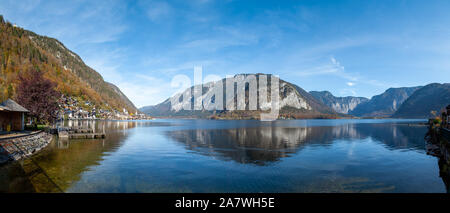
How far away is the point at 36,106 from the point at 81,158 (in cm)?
3484

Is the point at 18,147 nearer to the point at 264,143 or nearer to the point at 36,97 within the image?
the point at 36,97

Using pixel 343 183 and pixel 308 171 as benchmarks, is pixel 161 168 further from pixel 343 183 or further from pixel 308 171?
pixel 343 183

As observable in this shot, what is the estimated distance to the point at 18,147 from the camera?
31359 mm

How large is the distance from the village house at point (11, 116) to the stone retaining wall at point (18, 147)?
5991 millimetres

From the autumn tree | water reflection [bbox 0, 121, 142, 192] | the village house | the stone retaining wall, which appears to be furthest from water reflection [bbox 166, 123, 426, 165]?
the autumn tree

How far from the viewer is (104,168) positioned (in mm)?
27438

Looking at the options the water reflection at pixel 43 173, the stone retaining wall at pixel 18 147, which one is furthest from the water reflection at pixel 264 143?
the stone retaining wall at pixel 18 147

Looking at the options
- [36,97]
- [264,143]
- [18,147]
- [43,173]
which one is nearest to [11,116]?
[36,97]

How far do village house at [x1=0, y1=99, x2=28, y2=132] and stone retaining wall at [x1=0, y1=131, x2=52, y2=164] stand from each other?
5.99m

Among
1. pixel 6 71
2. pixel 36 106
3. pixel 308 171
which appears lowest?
pixel 308 171

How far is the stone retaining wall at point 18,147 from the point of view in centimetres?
2745

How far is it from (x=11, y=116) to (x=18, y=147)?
1676cm

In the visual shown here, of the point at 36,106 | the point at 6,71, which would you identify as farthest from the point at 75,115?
the point at 36,106
